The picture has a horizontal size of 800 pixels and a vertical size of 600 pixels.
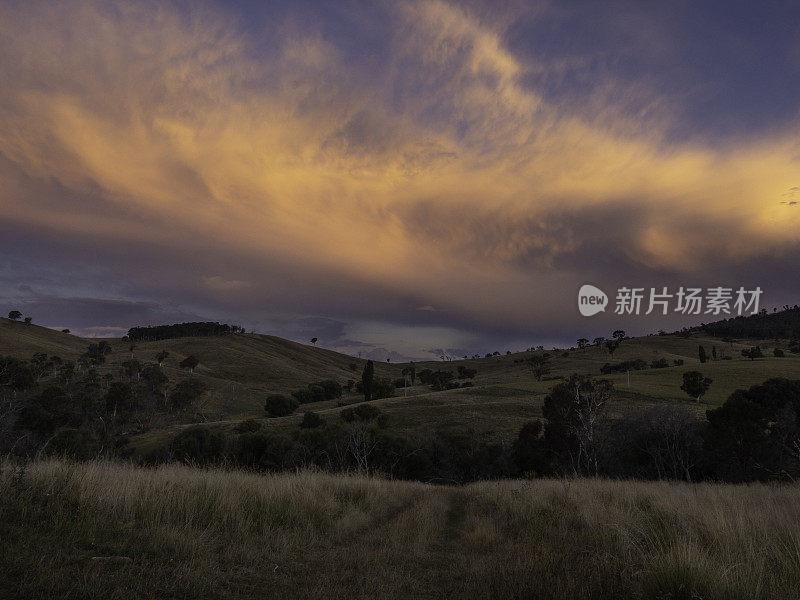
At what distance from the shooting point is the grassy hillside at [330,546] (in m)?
4.55

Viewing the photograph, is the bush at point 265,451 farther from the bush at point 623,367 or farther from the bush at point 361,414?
the bush at point 623,367

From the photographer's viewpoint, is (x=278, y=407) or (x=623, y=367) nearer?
(x=278, y=407)

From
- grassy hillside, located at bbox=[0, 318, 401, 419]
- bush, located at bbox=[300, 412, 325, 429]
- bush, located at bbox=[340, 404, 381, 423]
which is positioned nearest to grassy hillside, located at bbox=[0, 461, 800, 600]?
bush, located at bbox=[340, 404, 381, 423]

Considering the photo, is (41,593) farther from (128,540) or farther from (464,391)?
(464,391)

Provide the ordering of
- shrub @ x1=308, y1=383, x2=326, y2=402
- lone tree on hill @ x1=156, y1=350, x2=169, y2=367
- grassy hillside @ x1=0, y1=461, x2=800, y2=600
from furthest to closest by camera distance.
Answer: lone tree on hill @ x1=156, y1=350, x2=169, y2=367
shrub @ x1=308, y1=383, x2=326, y2=402
grassy hillside @ x1=0, y1=461, x2=800, y2=600

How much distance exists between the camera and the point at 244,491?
866cm

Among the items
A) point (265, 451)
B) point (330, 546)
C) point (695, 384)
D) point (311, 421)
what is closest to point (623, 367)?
point (695, 384)

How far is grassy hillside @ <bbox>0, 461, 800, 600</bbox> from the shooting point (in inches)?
179

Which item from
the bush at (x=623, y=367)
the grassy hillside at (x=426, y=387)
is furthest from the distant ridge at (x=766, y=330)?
the bush at (x=623, y=367)

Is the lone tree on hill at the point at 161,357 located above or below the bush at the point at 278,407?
above

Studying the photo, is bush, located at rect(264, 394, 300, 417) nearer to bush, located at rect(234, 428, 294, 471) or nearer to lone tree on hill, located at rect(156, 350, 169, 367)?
bush, located at rect(234, 428, 294, 471)

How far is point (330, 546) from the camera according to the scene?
7.17m

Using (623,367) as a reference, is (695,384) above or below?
below

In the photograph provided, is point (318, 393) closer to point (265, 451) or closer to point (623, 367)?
point (265, 451)
